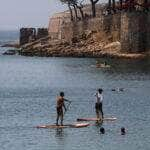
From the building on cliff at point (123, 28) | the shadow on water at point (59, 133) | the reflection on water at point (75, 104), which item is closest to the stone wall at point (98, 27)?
the building on cliff at point (123, 28)

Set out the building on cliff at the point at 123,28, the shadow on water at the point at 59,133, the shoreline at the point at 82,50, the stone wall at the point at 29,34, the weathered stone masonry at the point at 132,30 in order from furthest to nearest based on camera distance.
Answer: the stone wall at the point at 29,34 → the shoreline at the point at 82,50 → the building on cliff at the point at 123,28 → the weathered stone masonry at the point at 132,30 → the shadow on water at the point at 59,133

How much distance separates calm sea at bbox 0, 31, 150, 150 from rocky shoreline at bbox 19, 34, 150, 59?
632 cm

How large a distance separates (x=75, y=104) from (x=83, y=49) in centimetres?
6546

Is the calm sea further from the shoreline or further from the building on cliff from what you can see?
the shoreline

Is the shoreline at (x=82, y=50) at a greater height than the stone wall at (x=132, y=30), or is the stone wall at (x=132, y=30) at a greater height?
the stone wall at (x=132, y=30)

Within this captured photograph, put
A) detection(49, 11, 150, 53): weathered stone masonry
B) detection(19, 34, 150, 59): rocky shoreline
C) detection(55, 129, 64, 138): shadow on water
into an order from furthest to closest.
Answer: detection(19, 34, 150, 59): rocky shoreline < detection(49, 11, 150, 53): weathered stone masonry < detection(55, 129, 64, 138): shadow on water

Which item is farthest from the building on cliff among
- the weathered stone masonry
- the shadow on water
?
the shadow on water

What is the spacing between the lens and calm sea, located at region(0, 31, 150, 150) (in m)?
39.1

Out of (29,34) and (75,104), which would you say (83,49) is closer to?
(29,34)

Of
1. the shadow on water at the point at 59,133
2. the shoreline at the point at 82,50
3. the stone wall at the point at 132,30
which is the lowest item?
the shadow on water at the point at 59,133

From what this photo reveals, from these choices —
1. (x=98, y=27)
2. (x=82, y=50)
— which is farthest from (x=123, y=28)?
(x=98, y=27)

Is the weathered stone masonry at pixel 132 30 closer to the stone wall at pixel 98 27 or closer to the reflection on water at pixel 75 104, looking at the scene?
the stone wall at pixel 98 27

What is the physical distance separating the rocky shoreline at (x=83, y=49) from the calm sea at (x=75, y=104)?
249 inches

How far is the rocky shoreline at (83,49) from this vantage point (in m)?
109
